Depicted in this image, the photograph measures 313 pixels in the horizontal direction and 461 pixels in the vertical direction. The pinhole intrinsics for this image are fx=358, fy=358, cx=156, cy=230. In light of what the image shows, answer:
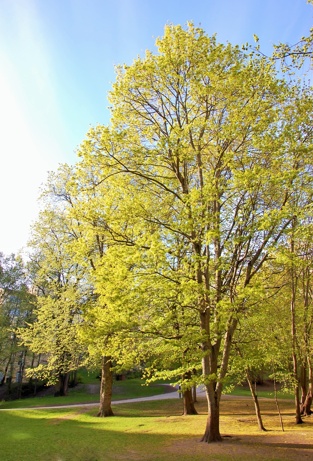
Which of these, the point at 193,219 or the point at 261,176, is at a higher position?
the point at 261,176

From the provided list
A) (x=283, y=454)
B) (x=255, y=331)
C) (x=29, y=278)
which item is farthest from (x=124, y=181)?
(x=29, y=278)

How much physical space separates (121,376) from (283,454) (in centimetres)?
3470

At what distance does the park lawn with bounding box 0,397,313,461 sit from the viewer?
33.1ft

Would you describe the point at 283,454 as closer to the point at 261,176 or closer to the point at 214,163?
the point at 261,176

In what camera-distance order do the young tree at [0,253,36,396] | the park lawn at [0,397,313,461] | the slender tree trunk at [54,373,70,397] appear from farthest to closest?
the young tree at [0,253,36,396] → the slender tree trunk at [54,373,70,397] → the park lawn at [0,397,313,461]

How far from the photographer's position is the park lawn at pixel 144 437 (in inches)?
397

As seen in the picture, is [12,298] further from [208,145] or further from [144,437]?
[208,145]

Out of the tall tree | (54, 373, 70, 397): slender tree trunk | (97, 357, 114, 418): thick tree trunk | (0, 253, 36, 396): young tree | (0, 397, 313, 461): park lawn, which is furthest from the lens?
(0, 253, 36, 396): young tree

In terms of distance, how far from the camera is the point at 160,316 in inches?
430

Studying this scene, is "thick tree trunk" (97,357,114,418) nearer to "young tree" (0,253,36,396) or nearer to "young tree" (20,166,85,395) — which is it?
"young tree" (20,166,85,395)

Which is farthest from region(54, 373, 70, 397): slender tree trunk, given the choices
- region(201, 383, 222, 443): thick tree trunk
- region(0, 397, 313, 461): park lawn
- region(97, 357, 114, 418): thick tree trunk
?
region(201, 383, 222, 443): thick tree trunk

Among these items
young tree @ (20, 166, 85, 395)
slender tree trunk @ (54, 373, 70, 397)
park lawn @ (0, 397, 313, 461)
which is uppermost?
young tree @ (20, 166, 85, 395)

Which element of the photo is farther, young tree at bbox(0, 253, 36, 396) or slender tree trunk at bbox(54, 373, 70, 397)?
young tree at bbox(0, 253, 36, 396)

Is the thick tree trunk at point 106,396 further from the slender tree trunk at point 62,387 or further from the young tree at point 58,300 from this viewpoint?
the slender tree trunk at point 62,387
